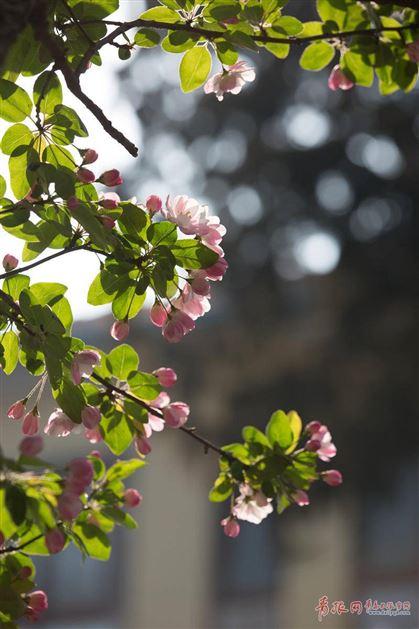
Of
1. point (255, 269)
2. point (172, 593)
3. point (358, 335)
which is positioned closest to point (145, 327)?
point (255, 269)

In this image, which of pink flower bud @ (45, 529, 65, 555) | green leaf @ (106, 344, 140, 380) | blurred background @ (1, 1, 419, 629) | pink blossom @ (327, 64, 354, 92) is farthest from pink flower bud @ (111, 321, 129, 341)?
blurred background @ (1, 1, 419, 629)

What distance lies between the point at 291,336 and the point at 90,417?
23.0 ft

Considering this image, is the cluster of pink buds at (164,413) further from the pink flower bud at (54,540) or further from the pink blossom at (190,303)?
the pink flower bud at (54,540)

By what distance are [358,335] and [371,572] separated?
2.47 metres

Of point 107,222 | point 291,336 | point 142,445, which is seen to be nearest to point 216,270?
point 107,222

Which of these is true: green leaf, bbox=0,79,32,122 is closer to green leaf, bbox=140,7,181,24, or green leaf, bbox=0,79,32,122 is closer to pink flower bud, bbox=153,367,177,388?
green leaf, bbox=140,7,181,24

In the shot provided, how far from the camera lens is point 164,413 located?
1.22 metres

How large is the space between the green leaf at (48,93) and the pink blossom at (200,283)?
260 mm

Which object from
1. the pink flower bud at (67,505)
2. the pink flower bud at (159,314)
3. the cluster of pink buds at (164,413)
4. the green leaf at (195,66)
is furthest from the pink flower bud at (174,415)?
the green leaf at (195,66)

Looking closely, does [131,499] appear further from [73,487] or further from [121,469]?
[73,487]

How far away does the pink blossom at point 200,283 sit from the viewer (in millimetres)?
1175

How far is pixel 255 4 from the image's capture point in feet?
4.32

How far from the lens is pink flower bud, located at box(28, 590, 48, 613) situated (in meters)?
1.16

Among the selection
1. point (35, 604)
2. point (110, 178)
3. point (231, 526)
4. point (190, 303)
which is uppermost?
point (110, 178)
